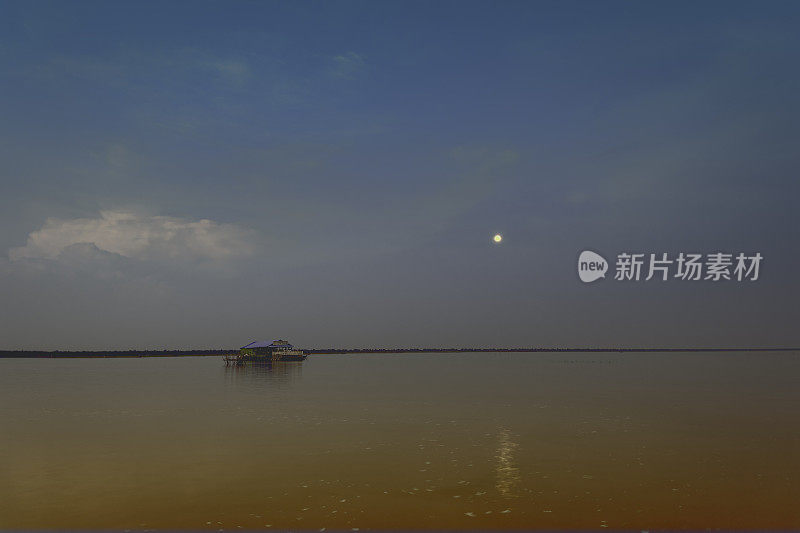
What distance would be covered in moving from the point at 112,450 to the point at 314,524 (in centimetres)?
1148

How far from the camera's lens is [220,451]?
20.0m

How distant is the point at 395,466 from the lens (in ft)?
57.8

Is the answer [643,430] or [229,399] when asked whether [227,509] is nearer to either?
[643,430]

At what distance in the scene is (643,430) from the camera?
82.9 feet

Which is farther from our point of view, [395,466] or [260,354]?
[260,354]

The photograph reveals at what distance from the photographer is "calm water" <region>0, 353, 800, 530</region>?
12.6 meters

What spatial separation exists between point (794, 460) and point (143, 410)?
97.2ft

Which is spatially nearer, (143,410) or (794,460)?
(794,460)

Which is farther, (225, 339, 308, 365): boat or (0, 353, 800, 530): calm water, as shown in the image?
(225, 339, 308, 365): boat

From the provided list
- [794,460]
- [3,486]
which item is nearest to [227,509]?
[3,486]

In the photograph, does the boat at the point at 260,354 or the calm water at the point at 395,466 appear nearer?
the calm water at the point at 395,466

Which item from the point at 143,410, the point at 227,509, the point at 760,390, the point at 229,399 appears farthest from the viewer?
the point at 760,390

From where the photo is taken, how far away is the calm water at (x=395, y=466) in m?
12.6

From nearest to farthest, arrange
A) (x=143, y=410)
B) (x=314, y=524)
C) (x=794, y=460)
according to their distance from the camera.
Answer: (x=314, y=524)
(x=794, y=460)
(x=143, y=410)
